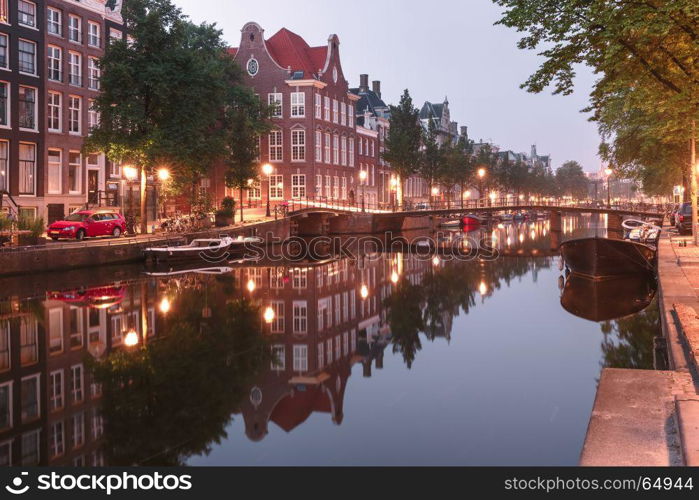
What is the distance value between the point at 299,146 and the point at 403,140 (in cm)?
1138

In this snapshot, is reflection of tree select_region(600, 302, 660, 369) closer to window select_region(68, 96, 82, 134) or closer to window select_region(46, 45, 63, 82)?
window select_region(68, 96, 82, 134)

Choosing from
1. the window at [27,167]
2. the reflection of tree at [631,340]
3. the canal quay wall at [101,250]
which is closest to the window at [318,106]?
the canal quay wall at [101,250]

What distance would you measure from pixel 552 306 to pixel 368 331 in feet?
29.3

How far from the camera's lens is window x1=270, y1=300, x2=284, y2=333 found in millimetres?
20719

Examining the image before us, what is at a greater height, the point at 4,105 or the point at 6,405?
the point at 4,105

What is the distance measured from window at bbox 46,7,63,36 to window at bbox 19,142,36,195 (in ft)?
27.1

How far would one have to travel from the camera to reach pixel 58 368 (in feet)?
51.1

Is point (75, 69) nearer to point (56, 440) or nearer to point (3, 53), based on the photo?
point (3, 53)

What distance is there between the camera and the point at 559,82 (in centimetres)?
2175

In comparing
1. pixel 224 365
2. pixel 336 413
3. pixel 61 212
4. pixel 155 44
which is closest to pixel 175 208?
pixel 61 212

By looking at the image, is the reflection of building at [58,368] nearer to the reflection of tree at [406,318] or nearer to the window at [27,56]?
the reflection of tree at [406,318]

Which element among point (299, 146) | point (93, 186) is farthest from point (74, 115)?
point (299, 146)

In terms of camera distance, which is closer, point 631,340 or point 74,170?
point 631,340

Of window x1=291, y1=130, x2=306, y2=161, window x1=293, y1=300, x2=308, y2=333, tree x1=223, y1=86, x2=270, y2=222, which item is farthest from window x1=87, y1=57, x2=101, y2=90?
window x1=293, y1=300, x2=308, y2=333
